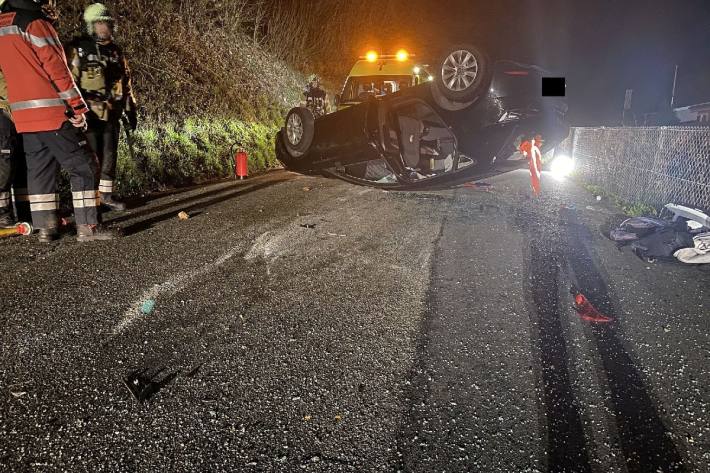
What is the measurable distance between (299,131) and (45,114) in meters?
3.87

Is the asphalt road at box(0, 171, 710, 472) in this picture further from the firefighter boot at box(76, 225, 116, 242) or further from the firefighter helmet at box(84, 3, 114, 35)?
the firefighter helmet at box(84, 3, 114, 35)

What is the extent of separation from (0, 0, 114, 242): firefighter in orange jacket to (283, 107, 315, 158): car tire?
3.44 meters

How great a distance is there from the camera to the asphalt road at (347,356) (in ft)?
5.25

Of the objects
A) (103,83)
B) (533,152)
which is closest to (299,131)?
(103,83)

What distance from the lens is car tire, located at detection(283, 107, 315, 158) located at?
22.3 feet

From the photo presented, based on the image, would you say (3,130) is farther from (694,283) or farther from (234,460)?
(694,283)

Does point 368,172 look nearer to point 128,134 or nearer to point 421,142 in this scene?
point 421,142

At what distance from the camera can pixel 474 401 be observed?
1888 millimetres

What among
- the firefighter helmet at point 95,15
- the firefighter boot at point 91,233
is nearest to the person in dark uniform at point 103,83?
the firefighter helmet at point 95,15

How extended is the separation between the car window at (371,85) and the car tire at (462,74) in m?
2.68

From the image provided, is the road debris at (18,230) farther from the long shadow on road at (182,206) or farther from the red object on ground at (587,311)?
the red object on ground at (587,311)

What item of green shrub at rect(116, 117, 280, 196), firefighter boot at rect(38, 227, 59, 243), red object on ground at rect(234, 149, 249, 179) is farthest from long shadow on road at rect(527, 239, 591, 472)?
red object on ground at rect(234, 149, 249, 179)

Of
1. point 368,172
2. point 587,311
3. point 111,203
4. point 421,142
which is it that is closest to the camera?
point 587,311

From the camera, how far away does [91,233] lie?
3924mm
